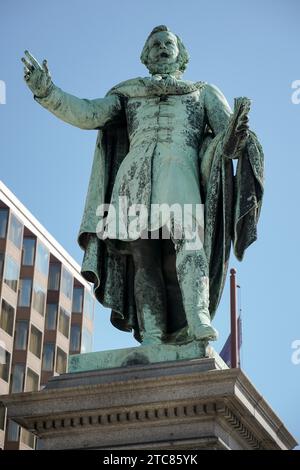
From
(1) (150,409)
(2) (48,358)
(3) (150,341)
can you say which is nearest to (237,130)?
(3) (150,341)

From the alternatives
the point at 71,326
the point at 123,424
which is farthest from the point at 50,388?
the point at 71,326

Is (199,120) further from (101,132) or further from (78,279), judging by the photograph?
(78,279)

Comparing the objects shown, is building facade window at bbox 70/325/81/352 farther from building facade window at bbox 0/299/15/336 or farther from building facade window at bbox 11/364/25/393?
building facade window at bbox 0/299/15/336

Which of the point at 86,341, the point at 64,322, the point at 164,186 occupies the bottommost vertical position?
the point at 164,186

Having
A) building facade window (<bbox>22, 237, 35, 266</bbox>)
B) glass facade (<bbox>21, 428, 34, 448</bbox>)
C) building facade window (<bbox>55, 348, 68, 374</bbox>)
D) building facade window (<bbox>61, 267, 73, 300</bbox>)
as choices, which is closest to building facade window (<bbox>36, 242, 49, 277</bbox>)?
building facade window (<bbox>22, 237, 35, 266</bbox>)

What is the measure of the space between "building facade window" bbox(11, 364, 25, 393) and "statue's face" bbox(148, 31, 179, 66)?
50430 mm

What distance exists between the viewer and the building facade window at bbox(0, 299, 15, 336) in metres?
61.6

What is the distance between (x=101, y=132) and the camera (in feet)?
39.5

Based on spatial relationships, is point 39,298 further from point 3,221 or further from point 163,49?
point 163,49

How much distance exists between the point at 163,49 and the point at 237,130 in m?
1.86

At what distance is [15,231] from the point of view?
6556 centimetres

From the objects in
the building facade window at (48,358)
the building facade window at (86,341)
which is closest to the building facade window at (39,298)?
→ the building facade window at (48,358)

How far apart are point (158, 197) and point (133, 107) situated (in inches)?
50.8

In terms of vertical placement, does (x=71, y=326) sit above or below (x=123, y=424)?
above
